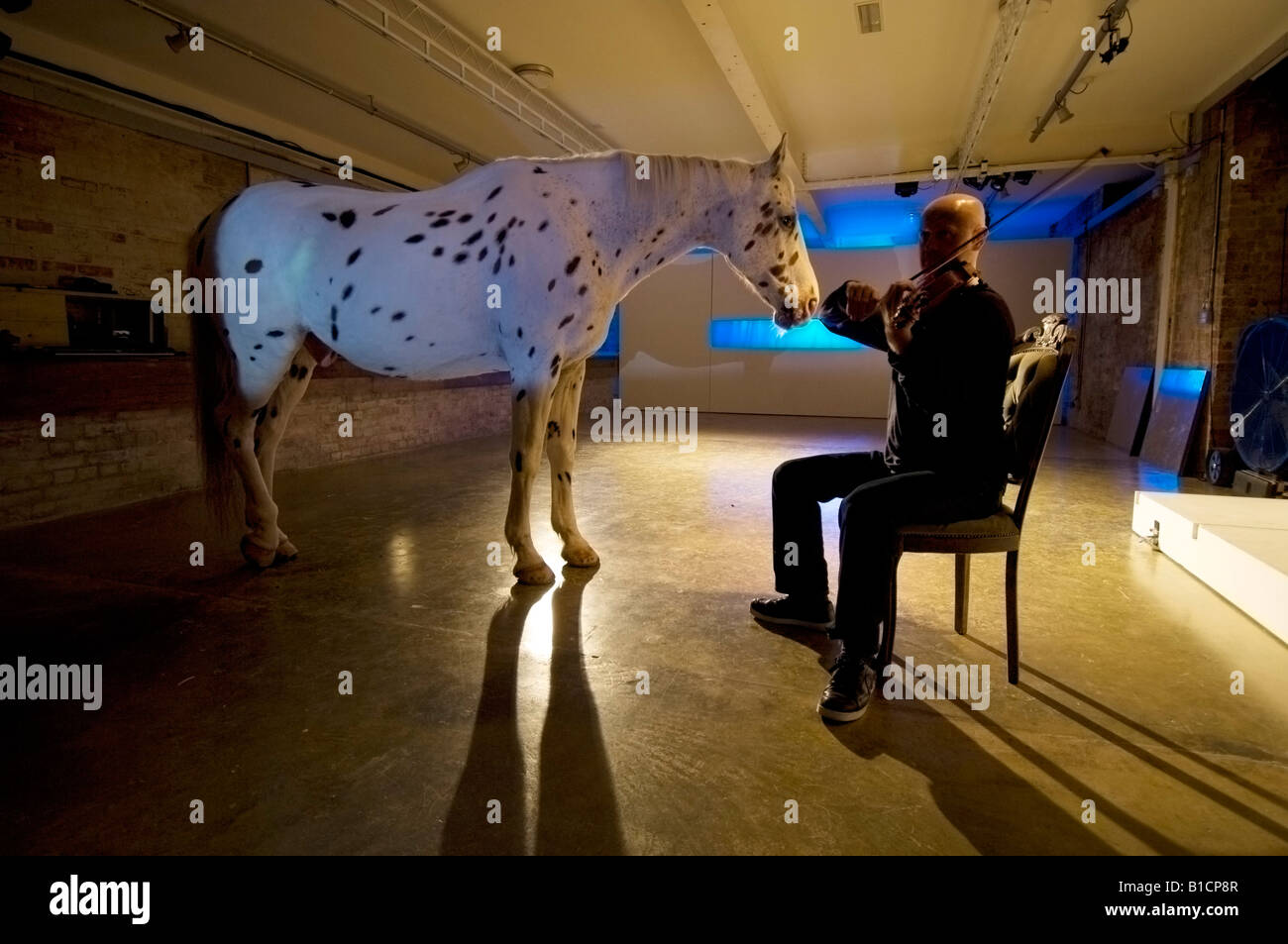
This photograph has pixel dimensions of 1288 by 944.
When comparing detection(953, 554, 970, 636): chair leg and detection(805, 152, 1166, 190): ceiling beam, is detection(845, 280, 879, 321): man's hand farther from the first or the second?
detection(805, 152, 1166, 190): ceiling beam

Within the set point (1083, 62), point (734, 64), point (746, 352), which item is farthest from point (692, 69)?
point (746, 352)

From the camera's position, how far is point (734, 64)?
4930 mm

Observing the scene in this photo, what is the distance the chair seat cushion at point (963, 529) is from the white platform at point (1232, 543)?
45.3 inches

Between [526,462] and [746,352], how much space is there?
31.9 ft

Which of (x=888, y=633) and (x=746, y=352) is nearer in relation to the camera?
(x=888, y=633)

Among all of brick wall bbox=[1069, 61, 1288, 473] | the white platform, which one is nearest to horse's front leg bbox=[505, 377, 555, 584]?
the white platform

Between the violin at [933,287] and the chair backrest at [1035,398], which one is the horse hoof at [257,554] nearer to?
the violin at [933,287]

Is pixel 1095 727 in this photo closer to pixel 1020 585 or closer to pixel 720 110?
pixel 1020 585

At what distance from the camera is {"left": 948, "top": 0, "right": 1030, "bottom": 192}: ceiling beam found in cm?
424

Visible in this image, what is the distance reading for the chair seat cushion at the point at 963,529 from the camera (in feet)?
5.97

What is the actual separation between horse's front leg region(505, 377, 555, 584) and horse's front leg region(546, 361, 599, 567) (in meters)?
0.21

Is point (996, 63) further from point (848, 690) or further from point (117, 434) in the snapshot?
point (117, 434)
